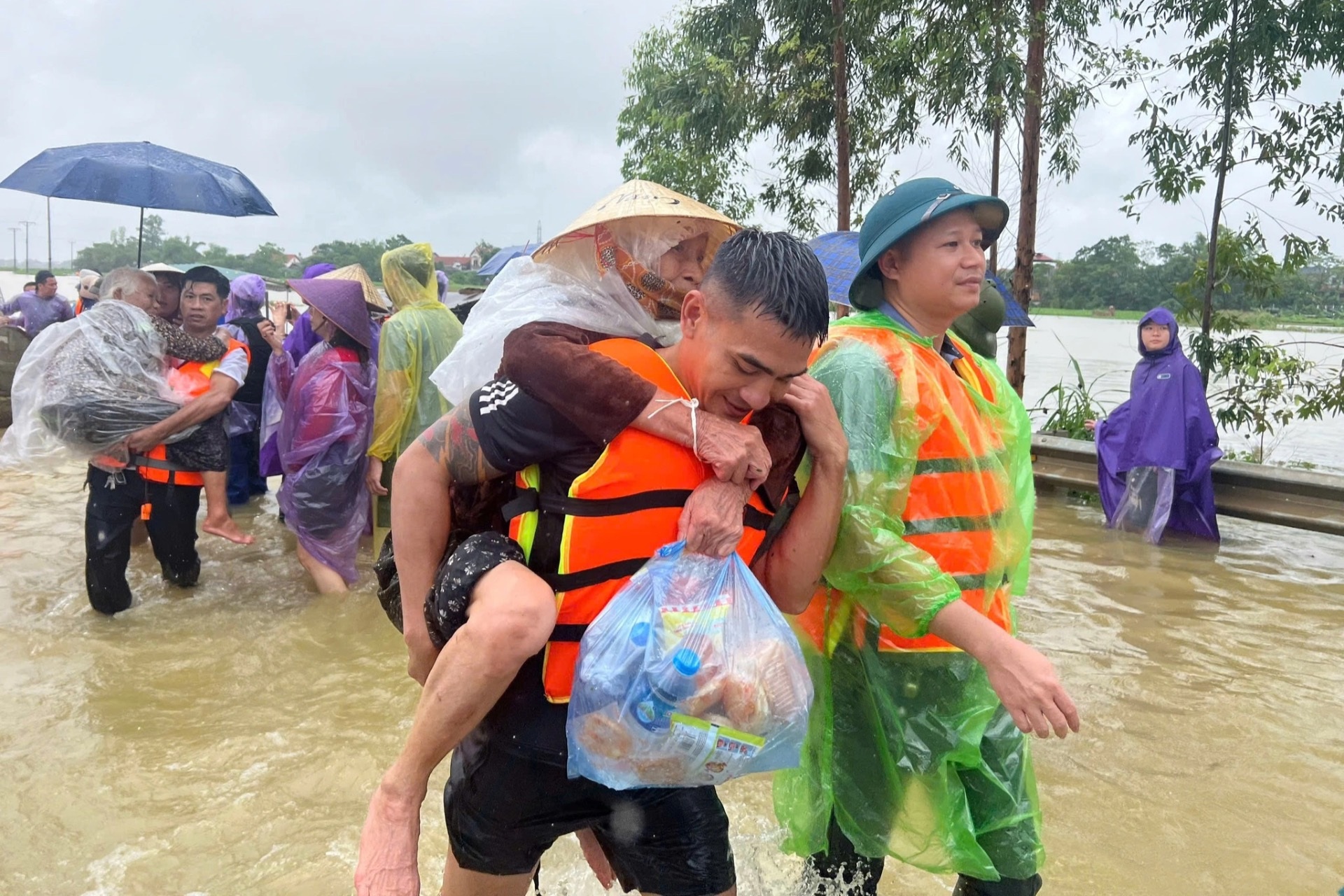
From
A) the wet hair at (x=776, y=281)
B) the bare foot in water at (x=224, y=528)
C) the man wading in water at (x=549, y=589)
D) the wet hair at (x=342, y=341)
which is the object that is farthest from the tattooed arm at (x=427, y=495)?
the bare foot in water at (x=224, y=528)

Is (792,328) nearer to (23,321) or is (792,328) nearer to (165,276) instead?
(165,276)

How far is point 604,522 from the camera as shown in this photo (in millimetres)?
1570

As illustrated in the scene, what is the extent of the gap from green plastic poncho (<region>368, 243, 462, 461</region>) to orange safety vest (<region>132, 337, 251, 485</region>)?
84 centimetres

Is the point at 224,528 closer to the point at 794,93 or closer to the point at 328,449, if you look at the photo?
the point at 328,449

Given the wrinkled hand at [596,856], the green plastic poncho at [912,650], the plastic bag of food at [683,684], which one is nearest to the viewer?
the plastic bag of food at [683,684]

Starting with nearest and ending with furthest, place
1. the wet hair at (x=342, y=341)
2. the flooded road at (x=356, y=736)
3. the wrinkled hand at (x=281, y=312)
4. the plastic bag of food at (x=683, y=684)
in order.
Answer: the plastic bag of food at (x=683, y=684)
the flooded road at (x=356, y=736)
the wet hair at (x=342, y=341)
the wrinkled hand at (x=281, y=312)

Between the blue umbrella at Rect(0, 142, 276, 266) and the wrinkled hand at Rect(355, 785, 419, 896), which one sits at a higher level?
the blue umbrella at Rect(0, 142, 276, 266)

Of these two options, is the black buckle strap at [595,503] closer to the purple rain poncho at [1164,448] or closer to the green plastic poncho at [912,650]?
the green plastic poncho at [912,650]

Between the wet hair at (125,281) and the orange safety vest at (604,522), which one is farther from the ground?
the wet hair at (125,281)

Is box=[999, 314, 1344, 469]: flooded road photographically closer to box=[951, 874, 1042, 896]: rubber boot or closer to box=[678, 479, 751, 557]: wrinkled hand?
box=[951, 874, 1042, 896]: rubber boot

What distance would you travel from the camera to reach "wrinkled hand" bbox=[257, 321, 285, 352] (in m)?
6.04

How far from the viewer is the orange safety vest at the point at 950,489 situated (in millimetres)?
1989

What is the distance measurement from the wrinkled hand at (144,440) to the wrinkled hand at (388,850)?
12.0ft

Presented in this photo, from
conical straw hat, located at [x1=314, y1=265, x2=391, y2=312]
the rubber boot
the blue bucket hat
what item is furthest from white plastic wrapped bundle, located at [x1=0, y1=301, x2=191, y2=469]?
the rubber boot
